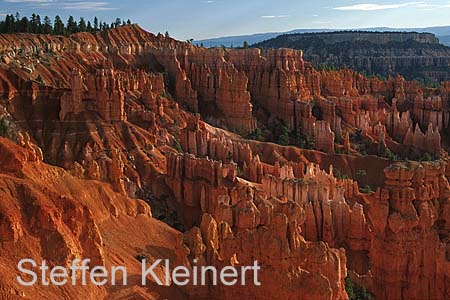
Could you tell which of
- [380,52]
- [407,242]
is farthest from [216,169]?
Result: [380,52]

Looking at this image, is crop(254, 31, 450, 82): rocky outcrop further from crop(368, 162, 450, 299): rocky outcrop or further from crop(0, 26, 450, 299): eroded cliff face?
crop(368, 162, 450, 299): rocky outcrop

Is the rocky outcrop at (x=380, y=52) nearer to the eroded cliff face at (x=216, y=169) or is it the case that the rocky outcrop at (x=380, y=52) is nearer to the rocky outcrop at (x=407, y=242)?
the eroded cliff face at (x=216, y=169)

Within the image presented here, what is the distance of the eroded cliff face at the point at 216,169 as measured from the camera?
22.2 m

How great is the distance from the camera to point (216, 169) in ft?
152

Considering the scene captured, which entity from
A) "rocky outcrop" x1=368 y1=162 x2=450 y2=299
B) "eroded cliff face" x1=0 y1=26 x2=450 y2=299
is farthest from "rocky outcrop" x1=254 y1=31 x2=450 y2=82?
"rocky outcrop" x1=368 y1=162 x2=450 y2=299

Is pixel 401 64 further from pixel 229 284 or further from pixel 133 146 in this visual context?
pixel 229 284

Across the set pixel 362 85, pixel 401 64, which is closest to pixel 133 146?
pixel 362 85

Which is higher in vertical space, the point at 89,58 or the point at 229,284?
the point at 89,58

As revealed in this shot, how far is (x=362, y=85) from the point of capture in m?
93.3

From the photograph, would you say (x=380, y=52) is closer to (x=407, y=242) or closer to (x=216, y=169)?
(x=216, y=169)

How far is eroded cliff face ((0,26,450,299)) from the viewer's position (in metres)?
22.2

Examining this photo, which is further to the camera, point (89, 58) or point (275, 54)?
point (275, 54)

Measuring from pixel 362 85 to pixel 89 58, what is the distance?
39609 mm

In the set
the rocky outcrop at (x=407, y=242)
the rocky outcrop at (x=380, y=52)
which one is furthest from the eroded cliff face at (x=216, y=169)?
the rocky outcrop at (x=380, y=52)
